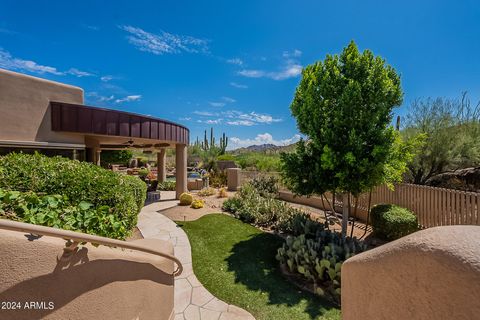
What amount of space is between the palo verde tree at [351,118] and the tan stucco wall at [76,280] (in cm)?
537

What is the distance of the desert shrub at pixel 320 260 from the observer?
4.63m

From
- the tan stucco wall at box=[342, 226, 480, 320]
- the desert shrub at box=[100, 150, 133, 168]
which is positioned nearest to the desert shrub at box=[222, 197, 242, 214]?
→ the tan stucco wall at box=[342, 226, 480, 320]

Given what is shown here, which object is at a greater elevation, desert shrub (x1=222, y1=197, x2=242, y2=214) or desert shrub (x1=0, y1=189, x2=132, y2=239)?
desert shrub (x1=0, y1=189, x2=132, y2=239)

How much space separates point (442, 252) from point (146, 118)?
33.0 feet

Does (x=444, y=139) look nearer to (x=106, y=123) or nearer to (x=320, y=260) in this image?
(x=320, y=260)

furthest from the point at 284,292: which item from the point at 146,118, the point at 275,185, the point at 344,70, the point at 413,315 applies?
the point at 275,185

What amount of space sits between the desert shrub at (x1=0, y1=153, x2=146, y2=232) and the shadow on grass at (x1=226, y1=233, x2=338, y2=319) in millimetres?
2983

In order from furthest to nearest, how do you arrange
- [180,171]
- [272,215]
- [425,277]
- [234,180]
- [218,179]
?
1. [218,179]
2. [234,180]
3. [180,171]
4. [272,215]
5. [425,277]

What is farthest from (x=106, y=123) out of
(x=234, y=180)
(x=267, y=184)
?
(x=234, y=180)

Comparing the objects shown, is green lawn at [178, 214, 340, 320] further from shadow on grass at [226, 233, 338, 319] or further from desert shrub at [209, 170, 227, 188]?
desert shrub at [209, 170, 227, 188]

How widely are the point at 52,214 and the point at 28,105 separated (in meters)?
6.44

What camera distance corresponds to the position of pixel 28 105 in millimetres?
6277

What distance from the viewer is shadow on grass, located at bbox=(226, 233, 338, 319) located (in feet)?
14.1

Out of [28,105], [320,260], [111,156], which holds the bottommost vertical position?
[320,260]
